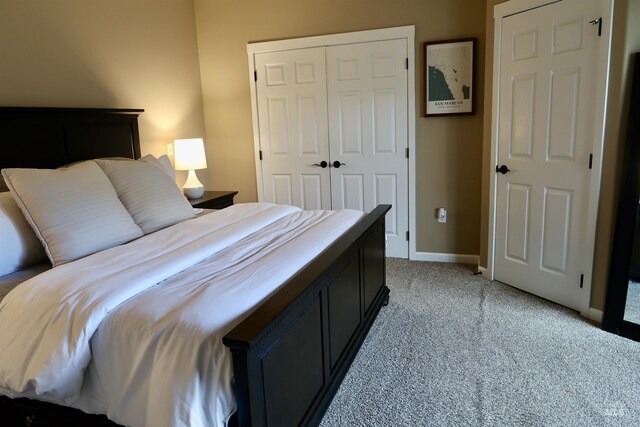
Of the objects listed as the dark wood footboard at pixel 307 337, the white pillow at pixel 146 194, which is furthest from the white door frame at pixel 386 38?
the white pillow at pixel 146 194

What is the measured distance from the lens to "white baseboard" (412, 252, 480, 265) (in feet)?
13.7

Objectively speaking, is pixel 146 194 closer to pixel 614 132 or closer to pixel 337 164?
pixel 337 164

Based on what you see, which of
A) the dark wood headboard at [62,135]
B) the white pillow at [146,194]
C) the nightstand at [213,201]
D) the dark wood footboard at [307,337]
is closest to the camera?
the dark wood footboard at [307,337]

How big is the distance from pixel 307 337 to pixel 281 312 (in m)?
0.36

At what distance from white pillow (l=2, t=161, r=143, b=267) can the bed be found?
12.2 inches

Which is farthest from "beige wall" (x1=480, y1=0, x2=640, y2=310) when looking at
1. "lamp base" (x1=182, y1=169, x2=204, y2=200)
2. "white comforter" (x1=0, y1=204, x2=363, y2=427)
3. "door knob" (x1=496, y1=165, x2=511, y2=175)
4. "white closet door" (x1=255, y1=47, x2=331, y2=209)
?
"lamp base" (x1=182, y1=169, x2=204, y2=200)

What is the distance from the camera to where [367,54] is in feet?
13.6

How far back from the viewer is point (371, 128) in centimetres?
427

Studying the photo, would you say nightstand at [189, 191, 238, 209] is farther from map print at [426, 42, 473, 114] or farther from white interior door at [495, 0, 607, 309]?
white interior door at [495, 0, 607, 309]

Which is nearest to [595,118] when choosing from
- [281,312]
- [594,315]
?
[594,315]

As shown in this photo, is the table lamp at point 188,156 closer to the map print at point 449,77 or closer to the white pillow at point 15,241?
the white pillow at point 15,241

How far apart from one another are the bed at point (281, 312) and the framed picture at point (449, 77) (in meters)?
1.46

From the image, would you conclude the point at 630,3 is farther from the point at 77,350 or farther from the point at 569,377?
the point at 77,350

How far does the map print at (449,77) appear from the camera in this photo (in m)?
3.88
